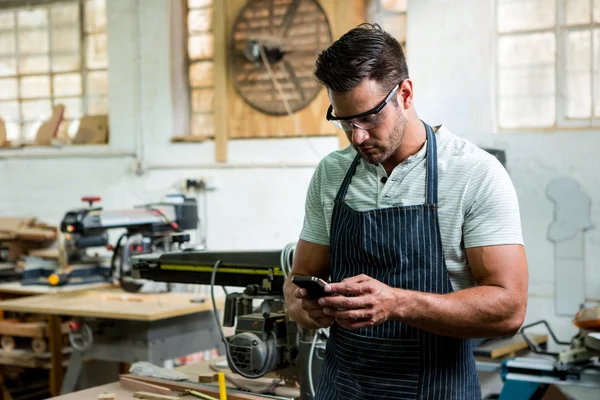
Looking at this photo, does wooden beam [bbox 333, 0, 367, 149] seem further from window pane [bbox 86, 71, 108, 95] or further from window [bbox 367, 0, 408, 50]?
window pane [bbox 86, 71, 108, 95]

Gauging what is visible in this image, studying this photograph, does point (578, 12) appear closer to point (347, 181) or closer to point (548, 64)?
point (548, 64)

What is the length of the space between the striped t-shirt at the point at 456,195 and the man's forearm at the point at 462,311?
0.39 feet

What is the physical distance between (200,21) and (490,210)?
4.29 m

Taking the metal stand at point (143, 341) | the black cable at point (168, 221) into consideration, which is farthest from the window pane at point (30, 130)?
the metal stand at point (143, 341)

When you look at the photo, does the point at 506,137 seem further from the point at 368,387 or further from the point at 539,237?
the point at 368,387

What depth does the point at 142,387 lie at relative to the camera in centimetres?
239

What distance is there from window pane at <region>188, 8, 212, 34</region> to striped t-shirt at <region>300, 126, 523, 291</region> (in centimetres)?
389

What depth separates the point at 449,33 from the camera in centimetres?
447

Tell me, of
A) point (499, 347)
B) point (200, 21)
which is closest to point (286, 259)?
point (499, 347)

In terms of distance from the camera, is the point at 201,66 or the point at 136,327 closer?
the point at 136,327

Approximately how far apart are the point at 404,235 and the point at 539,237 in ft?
9.01

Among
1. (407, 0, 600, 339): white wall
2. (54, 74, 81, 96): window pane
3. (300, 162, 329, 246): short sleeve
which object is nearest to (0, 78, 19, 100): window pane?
(54, 74, 81, 96): window pane

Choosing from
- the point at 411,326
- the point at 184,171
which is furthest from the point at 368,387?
the point at 184,171

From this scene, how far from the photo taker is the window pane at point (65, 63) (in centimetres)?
628
